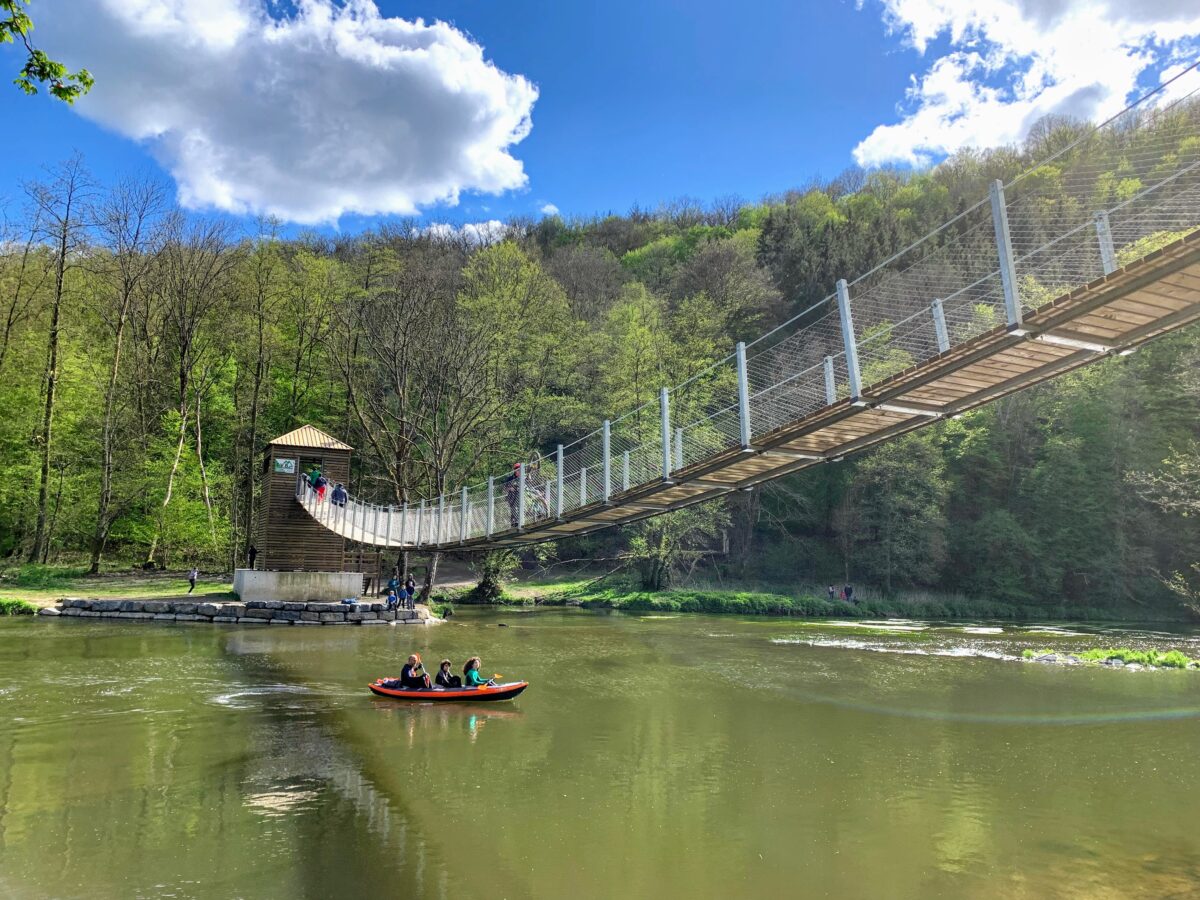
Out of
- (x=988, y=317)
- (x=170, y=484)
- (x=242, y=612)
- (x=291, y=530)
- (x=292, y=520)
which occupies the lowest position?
(x=242, y=612)

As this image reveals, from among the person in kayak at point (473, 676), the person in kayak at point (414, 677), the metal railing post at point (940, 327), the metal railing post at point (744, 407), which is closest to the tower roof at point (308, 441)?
the person in kayak at point (414, 677)

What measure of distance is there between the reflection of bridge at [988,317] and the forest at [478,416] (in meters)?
14.1

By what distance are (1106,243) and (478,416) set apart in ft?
73.8

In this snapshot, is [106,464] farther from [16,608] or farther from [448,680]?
[448,680]

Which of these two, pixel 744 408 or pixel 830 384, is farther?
pixel 744 408

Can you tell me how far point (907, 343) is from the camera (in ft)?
25.7

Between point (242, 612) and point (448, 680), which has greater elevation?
point (242, 612)

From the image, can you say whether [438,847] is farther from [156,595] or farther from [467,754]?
[156,595]

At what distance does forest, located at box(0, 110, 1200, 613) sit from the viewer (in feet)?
82.6

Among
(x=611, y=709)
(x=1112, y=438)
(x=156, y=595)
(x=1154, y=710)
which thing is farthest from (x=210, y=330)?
(x=1112, y=438)

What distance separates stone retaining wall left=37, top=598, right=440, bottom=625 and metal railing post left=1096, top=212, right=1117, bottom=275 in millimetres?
16952

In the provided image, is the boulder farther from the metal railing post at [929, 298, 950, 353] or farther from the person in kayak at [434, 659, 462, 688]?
the metal railing post at [929, 298, 950, 353]

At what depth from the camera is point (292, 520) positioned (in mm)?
19594

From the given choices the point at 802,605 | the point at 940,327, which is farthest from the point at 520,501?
the point at 802,605
